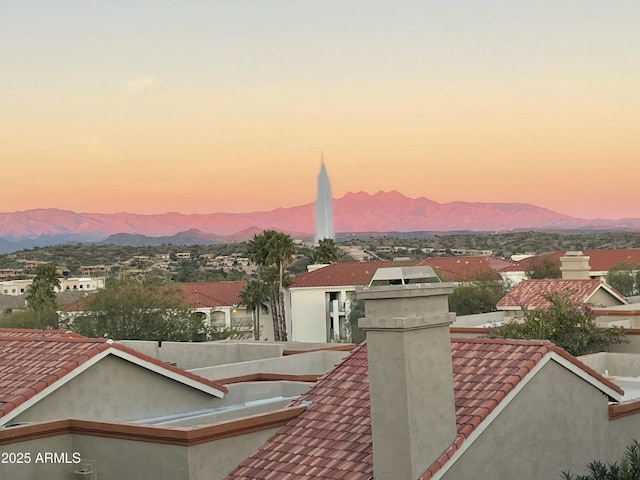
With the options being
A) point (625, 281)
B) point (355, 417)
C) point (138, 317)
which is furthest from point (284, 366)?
point (625, 281)

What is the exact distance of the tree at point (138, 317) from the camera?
198 feet

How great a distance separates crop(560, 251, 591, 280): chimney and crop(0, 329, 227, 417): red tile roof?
30283mm

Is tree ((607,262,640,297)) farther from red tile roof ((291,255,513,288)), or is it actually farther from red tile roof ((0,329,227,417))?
red tile roof ((0,329,227,417))

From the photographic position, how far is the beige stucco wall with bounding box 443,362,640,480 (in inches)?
574

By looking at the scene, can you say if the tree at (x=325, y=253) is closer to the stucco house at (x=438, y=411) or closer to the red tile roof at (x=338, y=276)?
the red tile roof at (x=338, y=276)

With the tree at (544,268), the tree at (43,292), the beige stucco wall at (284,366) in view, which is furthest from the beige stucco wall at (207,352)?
the tree at (544,268)

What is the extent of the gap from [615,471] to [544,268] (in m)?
79.7

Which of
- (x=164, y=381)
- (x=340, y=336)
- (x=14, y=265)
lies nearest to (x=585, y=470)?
(x=164, y=381)

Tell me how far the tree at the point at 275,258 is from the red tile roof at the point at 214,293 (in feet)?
12.7

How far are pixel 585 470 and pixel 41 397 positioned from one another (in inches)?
356

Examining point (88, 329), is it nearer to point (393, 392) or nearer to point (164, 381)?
point (164, 381)

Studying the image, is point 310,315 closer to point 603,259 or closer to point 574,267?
point 603,259

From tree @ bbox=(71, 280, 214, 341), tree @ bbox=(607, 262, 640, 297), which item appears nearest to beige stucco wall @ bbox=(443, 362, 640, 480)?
tree @ bbox=(71, 280, 214, 341)

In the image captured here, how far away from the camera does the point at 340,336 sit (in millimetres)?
88000
